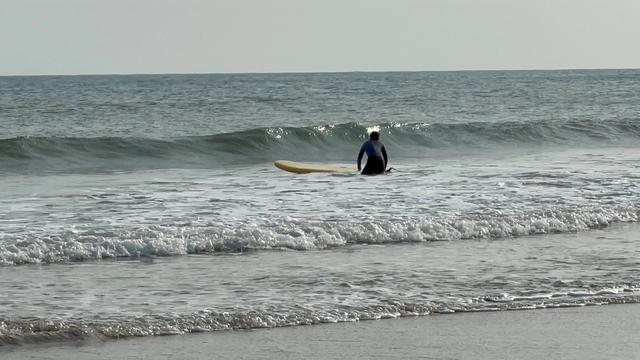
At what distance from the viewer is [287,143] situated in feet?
94.4

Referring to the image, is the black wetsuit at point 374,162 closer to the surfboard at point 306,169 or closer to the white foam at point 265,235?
the surfboard at point 306,169

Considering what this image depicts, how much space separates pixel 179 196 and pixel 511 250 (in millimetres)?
5558

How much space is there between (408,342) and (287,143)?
2168 centimetres

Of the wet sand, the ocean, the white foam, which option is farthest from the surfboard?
the wet sand

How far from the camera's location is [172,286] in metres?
9.00

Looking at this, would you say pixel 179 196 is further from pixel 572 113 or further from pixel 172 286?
pixel 572 113

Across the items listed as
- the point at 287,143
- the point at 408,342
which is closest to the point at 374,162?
the point at 287,143

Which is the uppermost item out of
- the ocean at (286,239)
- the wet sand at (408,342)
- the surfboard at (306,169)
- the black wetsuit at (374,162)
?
the black wetsuit at (374,162)

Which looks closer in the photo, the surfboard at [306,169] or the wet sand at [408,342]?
the wet sand at [408,342]

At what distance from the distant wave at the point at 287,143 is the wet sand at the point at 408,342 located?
15.5 metres

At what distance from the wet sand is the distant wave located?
15.5 meters

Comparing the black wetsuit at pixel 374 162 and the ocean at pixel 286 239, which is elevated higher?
the black wetsuit at pixel 374 162

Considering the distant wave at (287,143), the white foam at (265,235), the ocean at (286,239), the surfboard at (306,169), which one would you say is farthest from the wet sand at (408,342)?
the distant wave at (287,143)

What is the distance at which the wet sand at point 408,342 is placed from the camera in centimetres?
Answer: 691
